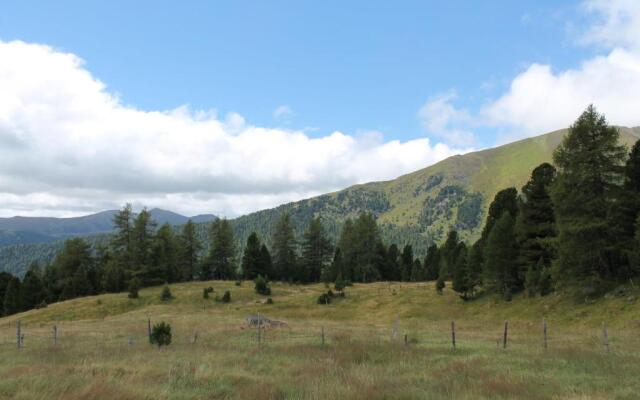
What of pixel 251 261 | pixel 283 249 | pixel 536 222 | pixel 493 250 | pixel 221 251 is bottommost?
pixel 251 261

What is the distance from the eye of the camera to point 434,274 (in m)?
90.3

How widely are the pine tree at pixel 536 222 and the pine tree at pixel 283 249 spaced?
56.2 meters

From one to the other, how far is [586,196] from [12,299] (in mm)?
86224

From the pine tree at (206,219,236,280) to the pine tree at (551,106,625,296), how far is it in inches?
2663

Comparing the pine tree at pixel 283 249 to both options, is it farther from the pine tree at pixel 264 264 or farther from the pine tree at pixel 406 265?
the pine tree at pixel 406 265

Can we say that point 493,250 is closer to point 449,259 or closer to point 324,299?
point 324,299

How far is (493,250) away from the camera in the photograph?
42844 mm

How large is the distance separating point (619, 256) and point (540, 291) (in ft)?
24.2

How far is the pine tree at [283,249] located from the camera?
9175 cm

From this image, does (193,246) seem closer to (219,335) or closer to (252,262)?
(252,262)

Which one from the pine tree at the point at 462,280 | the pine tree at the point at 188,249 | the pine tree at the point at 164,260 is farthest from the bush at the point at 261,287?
the pine tree at the point at 188,249

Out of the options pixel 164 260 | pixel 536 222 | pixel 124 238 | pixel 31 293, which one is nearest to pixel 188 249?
pixel 164 260

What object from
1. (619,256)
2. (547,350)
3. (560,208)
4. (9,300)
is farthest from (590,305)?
(9,300)

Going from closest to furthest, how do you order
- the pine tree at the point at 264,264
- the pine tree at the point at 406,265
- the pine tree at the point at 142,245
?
the pine tree at the point at 142,245 → the pine tree at the point at 264,264 → the pine tree at the point at 406,265
